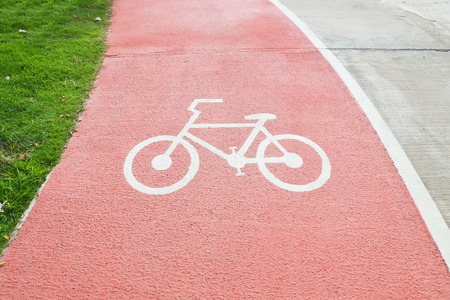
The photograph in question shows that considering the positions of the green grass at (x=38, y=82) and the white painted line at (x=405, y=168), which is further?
the green grass at (x=38, y=82)

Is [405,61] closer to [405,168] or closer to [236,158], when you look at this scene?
[405,168]

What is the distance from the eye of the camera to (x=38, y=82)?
5.55 metres

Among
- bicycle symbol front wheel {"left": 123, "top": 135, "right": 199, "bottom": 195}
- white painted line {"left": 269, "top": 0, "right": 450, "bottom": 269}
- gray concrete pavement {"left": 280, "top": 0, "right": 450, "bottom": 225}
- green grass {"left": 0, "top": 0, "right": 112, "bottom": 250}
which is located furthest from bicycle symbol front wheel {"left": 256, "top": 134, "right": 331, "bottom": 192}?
green grass {"left": 0, "top": 0, "right": 112, "bottom": 250}

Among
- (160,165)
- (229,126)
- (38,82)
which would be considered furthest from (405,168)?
(38,82)

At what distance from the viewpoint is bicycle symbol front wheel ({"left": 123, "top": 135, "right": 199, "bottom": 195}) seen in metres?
3.80

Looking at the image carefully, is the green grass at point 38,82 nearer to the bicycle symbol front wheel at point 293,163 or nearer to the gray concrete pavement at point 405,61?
the bicycle symbol front wheel at point 293,163

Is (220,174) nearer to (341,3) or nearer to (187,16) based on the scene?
(187,16)

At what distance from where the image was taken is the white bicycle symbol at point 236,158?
3.85 metres

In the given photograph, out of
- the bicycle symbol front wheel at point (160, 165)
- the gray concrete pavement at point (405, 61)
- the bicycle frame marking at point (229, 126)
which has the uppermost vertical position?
the gray concrete pavement at point (405, 61)

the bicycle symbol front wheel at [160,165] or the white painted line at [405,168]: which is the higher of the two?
the white painted line at [405,168]

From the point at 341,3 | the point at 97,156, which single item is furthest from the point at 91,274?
the point at 341,3

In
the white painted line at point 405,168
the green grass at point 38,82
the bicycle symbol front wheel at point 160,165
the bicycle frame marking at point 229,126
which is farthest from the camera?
the bicycle frame marking at point 229,126

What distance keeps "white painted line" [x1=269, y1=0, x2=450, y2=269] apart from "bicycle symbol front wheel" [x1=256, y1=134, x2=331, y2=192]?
0.95 meters

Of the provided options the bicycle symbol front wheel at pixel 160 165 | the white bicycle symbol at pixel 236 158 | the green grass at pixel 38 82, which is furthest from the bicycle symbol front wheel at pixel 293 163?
the green grass at pixel 38 82
